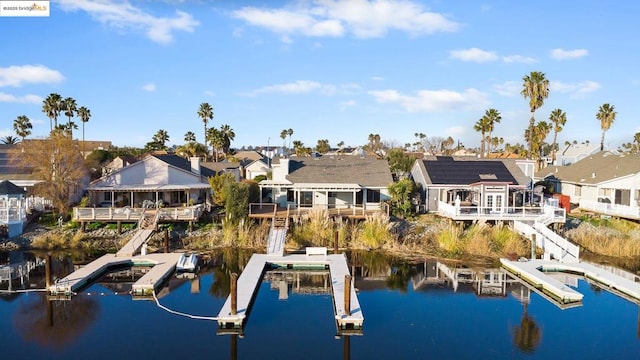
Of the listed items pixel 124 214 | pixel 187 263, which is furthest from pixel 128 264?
pixel 124 214

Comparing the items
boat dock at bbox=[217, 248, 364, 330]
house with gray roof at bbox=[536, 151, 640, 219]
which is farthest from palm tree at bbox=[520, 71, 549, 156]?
boat dock at bbox=[217, 248, 364, 330]

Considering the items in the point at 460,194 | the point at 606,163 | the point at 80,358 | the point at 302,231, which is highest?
the point at 606,163

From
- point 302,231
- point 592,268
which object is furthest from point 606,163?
point 302,231

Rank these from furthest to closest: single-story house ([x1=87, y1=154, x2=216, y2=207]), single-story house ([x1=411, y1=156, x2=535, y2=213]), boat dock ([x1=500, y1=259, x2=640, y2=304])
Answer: single-story house ([x1=87, y1=154, x2=216, y2=207])
single-story house ([x1=411, y1=156, x2=535, y2=213])
boat dock ([x1=500, y1=259, x2=640, y2=304])

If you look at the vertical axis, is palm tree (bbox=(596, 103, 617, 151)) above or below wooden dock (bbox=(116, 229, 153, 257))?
above

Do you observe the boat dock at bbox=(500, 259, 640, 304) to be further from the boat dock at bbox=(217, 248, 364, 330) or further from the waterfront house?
the waterfront house

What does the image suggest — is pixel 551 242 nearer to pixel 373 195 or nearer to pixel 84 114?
pixel 373 195

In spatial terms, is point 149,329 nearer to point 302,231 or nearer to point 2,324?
point 2,324
